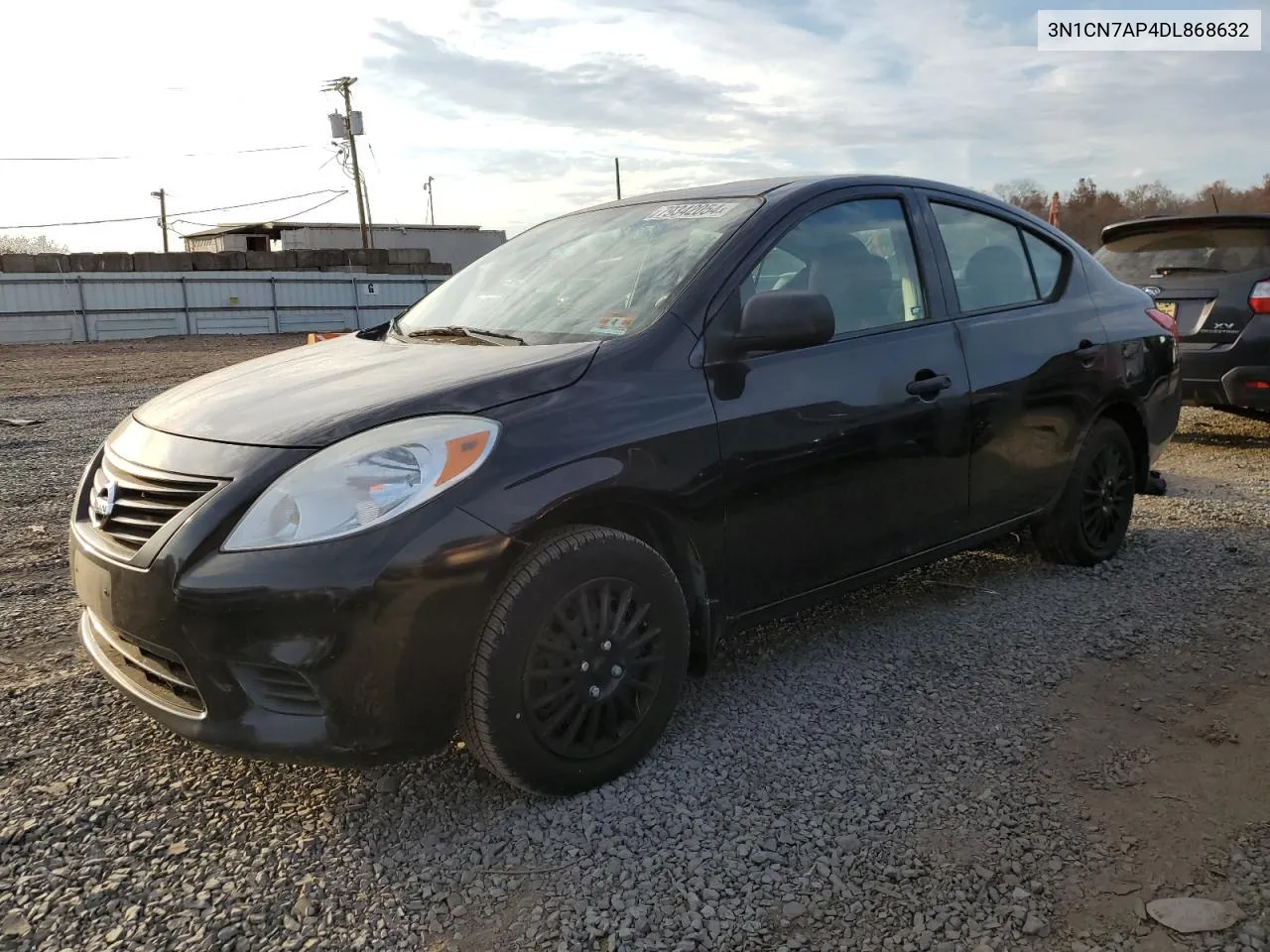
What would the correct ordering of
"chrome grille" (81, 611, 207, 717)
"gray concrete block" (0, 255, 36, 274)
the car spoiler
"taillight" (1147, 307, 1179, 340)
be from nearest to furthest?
"chrome grille" (81, 611, 207, 717) < "taillight" (1147, 307, 1179, 340) < the car spoiler < "gray concrete block" (0, 255, 36, 274)

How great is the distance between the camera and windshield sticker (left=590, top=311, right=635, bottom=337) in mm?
2957

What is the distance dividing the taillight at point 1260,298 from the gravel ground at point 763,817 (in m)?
3.62

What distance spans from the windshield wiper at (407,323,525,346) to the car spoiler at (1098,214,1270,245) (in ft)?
19.2

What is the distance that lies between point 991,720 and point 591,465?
4.97ft

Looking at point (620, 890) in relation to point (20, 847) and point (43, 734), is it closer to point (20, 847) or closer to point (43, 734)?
point (20, 847)

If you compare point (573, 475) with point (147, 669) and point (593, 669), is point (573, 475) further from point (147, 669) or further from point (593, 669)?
point (147, 669)

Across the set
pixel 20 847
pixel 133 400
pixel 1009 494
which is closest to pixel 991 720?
pixel 1009 494

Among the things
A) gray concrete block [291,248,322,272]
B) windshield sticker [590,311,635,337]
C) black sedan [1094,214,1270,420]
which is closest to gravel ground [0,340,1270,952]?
windshield sticker [590,311,635,337]

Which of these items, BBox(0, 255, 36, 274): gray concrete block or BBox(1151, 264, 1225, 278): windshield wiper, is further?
BBox(0, 255, 36, 274): gray concrete block

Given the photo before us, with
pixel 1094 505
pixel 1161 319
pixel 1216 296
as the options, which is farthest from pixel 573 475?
pixel 1216 296

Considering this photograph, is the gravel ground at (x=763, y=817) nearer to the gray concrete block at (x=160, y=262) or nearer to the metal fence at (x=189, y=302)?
the metal fence at (x=189, y=302)

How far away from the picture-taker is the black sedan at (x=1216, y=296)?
6664 mm

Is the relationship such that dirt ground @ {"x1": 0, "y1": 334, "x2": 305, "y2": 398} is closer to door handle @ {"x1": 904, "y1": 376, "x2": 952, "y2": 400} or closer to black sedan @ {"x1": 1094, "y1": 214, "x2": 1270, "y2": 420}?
door handle @ {"x1": 904, "y1": 376, "x2": 952, "y2": 400}

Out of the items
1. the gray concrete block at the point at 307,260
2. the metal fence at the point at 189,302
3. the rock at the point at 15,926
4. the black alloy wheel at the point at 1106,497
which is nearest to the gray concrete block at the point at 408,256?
the gray concrete block at the point at 307,260
